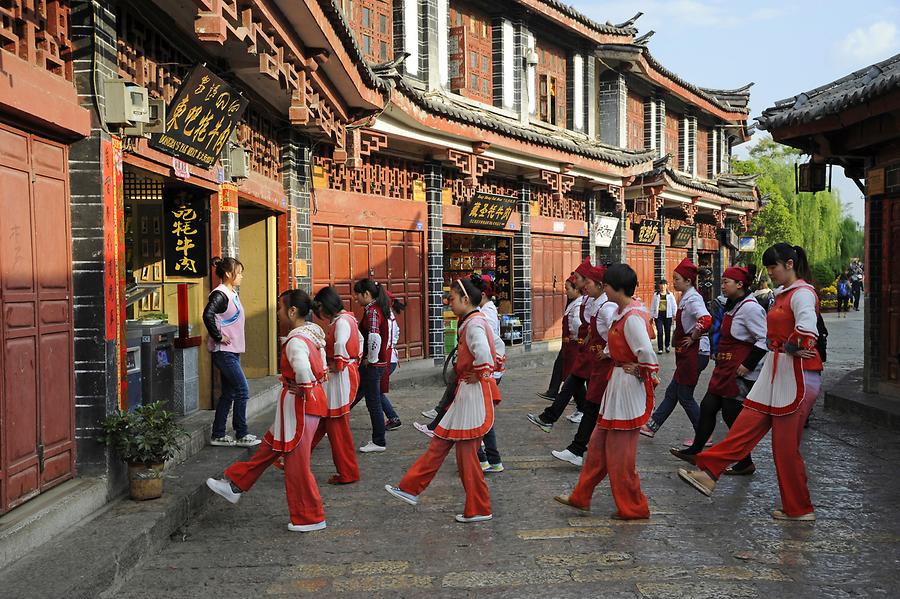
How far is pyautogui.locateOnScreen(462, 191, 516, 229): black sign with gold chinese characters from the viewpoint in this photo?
1525cm

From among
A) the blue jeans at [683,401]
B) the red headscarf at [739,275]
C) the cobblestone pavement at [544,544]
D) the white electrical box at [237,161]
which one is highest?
the white electrical box at [237,161]

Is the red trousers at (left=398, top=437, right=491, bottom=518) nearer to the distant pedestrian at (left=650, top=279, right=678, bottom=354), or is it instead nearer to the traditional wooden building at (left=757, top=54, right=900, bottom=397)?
the traditional wooden building at (left=757, top=54, right=900, bottom=397)

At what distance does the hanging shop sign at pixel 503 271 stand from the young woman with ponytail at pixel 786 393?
11.4 m

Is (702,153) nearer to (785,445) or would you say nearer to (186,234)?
(186,234)

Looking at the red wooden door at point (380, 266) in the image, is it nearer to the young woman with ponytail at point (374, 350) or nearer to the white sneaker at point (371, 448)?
the young woman with ponytail at point (374, 350)

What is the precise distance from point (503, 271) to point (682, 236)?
1014 cm

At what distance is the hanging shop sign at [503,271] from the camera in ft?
56.1

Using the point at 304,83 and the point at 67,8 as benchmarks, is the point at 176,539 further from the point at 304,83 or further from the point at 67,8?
the point at 304,83

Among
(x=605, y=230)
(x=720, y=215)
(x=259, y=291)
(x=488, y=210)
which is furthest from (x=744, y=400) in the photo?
(x=720, y=215)

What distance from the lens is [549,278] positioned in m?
18.3

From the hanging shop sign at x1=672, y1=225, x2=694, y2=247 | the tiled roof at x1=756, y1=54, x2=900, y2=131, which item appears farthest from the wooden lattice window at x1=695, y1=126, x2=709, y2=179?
the tiled roof at x1=756, y1=54, x2=900, y2=131

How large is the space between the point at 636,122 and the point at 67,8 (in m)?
18.8

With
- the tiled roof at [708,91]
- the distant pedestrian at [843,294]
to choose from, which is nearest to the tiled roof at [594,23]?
the tiled roof at [708,91]

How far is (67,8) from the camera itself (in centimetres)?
524
